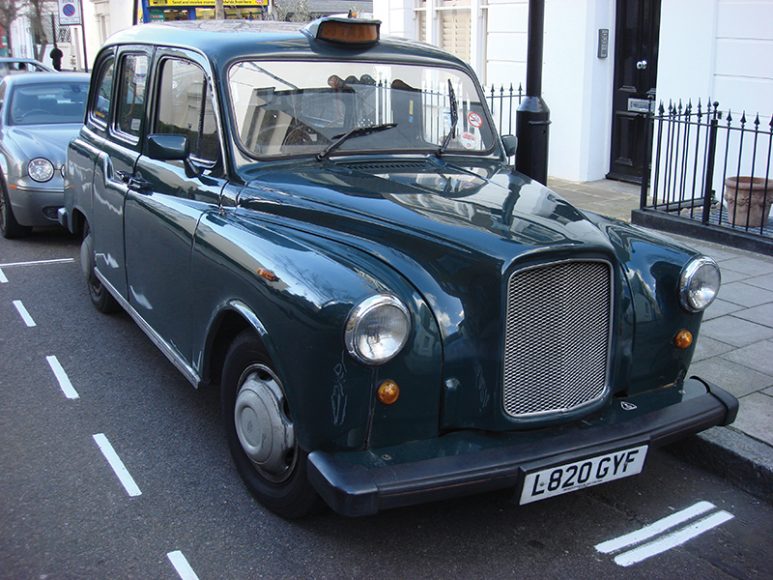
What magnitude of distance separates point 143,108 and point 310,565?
293 centimetres

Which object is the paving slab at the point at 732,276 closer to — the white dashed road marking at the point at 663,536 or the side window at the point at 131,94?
the white dashed road marking at the point at 663,536

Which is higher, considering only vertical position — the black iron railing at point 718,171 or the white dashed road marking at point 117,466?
the black iron railing at point 718,171

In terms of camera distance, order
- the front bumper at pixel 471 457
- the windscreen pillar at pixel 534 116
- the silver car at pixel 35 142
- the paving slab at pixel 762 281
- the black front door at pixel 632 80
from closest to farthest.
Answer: the front bumper at pixel 471 457 < the windscreen pillar at pixel 534 116 < the paving slab at pixel 762 281 < the silver car at pixel 35 142 < the black front door at pixel 632 80

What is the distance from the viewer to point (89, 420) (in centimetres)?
454

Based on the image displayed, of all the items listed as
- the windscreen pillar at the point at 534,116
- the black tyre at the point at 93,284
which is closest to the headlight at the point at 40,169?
the black tyre at the point at 93,284

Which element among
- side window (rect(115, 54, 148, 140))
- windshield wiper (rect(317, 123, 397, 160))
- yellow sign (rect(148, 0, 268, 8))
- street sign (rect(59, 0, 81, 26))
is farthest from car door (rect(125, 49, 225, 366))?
street sign (rect(59, 0, 81, 26))

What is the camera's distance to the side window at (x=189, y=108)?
4.19 meters

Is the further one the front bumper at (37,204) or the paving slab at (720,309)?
the front bumper at (37,204)

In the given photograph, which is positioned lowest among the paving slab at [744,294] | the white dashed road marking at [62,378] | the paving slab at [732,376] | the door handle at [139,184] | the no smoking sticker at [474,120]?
the white dashed road marking at [62,378]

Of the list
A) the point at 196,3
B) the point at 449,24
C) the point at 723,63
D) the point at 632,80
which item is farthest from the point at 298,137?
the point at 196,3

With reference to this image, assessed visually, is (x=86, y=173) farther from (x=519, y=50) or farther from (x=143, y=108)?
(x=519, y=50)

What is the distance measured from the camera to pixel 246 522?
3.54 meters

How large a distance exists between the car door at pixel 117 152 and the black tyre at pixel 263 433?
180 centimetres

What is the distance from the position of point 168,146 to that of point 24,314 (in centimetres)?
290
